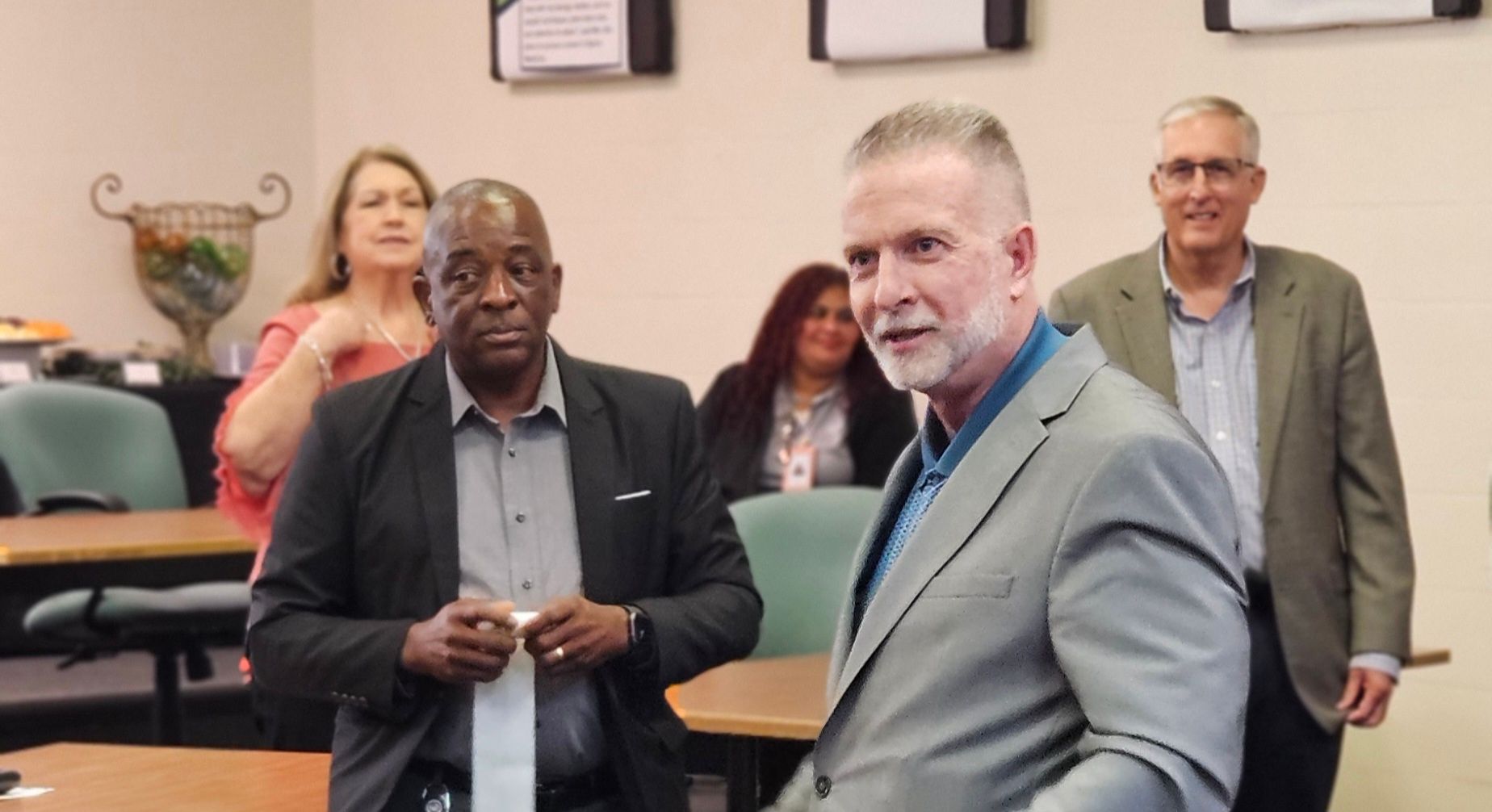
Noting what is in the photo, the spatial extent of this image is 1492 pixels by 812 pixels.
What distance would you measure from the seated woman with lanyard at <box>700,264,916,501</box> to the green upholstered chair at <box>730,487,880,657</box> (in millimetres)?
983

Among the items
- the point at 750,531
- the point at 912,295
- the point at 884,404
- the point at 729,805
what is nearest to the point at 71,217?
the point at 884,404

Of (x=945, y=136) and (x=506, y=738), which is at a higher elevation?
(x=945, y=136)

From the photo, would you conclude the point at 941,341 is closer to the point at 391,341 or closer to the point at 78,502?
the point at 391,341

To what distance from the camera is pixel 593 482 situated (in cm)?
243

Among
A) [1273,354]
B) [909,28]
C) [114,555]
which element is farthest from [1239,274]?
[114,555]

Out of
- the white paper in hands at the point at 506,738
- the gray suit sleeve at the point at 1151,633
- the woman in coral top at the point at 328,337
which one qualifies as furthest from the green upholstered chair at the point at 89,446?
the gray suit sleeve at the point at 1151,633

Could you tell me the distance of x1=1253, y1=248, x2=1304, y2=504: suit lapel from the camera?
11.5 ft

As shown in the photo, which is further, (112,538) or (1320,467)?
(112,538)

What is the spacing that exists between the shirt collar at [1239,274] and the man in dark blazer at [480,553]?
145cm

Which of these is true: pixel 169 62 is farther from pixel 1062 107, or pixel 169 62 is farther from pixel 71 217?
pixel 1062 107

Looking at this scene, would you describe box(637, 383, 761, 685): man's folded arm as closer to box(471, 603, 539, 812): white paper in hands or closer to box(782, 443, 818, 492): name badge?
box(471, 603, 539, 812): white paper in hands

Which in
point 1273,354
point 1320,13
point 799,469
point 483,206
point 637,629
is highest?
point 1320,13

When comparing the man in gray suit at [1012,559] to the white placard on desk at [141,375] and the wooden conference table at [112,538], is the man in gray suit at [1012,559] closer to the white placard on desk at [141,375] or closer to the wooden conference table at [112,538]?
the wooden conference table at [112,538]

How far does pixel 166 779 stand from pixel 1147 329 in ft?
6.18
